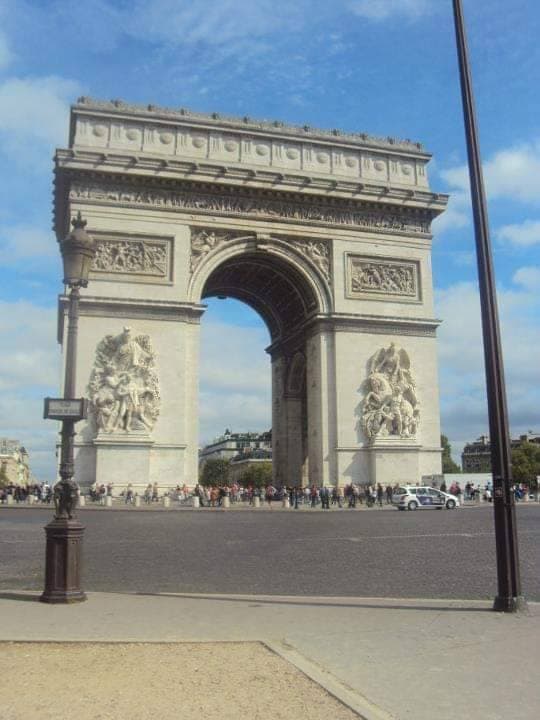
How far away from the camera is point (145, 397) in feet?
98.8

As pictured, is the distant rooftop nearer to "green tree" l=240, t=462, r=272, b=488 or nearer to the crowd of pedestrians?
the crowd of pedestrians

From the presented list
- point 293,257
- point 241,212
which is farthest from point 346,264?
point 241,212

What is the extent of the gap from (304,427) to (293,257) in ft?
33.1

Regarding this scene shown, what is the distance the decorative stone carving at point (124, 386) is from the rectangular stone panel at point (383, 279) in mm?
9552

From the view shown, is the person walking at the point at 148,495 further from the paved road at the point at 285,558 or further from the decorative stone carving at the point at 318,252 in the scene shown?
the decorative stone carving at the point at 318,252

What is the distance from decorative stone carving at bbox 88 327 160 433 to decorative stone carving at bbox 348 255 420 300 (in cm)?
973

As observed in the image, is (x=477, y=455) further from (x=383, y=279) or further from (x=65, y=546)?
(x=65, y=546)

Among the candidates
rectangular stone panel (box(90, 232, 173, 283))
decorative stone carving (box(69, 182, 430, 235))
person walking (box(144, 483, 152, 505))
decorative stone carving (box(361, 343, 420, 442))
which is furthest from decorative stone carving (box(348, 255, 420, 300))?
person walking (box(144, 483, 152, 505))

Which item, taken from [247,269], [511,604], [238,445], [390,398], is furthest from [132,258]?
[238,445]

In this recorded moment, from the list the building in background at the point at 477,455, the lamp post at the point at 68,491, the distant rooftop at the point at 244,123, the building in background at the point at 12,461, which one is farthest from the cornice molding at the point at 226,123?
the building in background at the point at 477,455

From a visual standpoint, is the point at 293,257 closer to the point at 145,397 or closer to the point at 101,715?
the point at 145,397

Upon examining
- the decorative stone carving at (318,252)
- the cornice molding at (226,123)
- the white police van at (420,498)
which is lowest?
the white police van at (420,498)

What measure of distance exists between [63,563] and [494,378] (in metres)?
4.48

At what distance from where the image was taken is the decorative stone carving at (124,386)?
2933 cm
